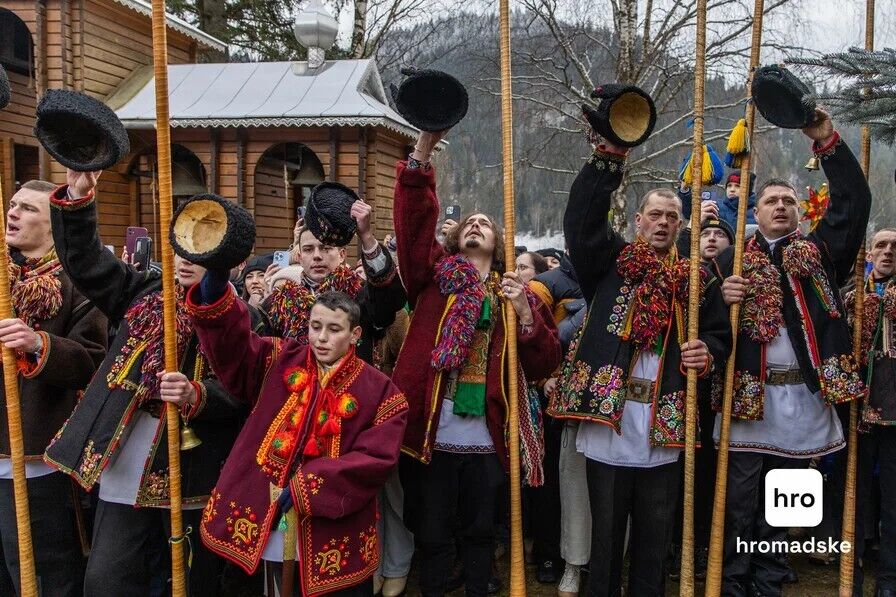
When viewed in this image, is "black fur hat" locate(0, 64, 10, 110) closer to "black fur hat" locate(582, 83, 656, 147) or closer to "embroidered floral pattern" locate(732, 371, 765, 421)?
"black fur hat" locate(582, 83, 656, 147)

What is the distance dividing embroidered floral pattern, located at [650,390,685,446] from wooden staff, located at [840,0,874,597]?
85 centimetres

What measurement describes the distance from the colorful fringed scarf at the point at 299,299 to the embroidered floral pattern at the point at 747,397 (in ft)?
5.82

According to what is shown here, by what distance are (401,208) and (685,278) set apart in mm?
1247

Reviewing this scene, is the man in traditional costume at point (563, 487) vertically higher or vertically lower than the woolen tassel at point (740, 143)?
lower

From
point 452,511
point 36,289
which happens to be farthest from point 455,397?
point 36,289

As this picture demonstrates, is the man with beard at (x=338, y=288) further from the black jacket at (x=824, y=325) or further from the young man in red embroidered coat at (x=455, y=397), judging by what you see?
the black jacket at (x=824, y=325)

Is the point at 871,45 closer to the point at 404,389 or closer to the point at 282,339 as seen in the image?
the point at 404,389

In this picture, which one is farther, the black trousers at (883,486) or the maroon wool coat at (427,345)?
the black trousers at (883,486)

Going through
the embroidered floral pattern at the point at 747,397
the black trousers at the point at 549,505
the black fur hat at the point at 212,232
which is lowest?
the black trousers at the point at 549,505

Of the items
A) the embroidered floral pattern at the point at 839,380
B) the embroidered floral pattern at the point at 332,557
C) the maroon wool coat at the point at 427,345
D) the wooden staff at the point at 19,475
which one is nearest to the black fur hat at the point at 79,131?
the wooden staff at the point at 19,475

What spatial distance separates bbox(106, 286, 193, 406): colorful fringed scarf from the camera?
259cm

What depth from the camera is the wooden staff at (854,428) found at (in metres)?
3.02

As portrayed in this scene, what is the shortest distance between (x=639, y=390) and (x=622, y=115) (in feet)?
3.74

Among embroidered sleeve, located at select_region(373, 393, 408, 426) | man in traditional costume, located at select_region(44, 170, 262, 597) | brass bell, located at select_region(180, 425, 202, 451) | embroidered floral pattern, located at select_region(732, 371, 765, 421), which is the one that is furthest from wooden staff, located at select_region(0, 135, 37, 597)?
embroidered floral pattern, located at select_region(732, 371, 765, 421)
